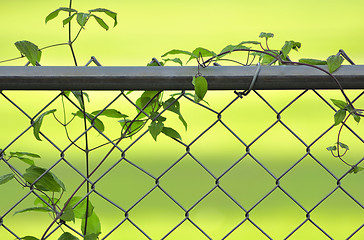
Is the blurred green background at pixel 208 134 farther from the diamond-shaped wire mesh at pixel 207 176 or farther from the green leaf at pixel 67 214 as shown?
the green leaf at pixel 67 214

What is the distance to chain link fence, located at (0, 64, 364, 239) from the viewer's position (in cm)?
279

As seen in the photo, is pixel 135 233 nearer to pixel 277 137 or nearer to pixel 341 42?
pixel 277 137

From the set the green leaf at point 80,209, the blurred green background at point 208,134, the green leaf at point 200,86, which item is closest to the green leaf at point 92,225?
the green leaf at point 80,209

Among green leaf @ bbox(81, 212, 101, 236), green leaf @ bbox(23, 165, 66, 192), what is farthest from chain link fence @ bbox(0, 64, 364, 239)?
green leaf @ bbox(23, 165, 66, 192)

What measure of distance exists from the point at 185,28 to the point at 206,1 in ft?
1.19

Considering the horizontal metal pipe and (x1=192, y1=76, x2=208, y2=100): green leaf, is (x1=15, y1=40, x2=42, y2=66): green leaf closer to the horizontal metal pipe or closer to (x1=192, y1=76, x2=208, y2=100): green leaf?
the horizontal metal pipe

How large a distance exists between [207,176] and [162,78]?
218cm

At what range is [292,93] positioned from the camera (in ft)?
12.4

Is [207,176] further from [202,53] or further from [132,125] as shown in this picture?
[202,53]

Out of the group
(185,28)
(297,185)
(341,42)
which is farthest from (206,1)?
(297,185)

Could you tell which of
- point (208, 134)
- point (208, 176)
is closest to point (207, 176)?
point (208, 176)

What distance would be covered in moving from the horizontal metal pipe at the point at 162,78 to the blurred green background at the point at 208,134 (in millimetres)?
1723

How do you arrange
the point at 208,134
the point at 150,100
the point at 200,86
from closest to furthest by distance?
1. the point at 200,86
2. the point at 150,100
3. the point at 208,134

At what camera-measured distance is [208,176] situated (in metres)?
3.14
